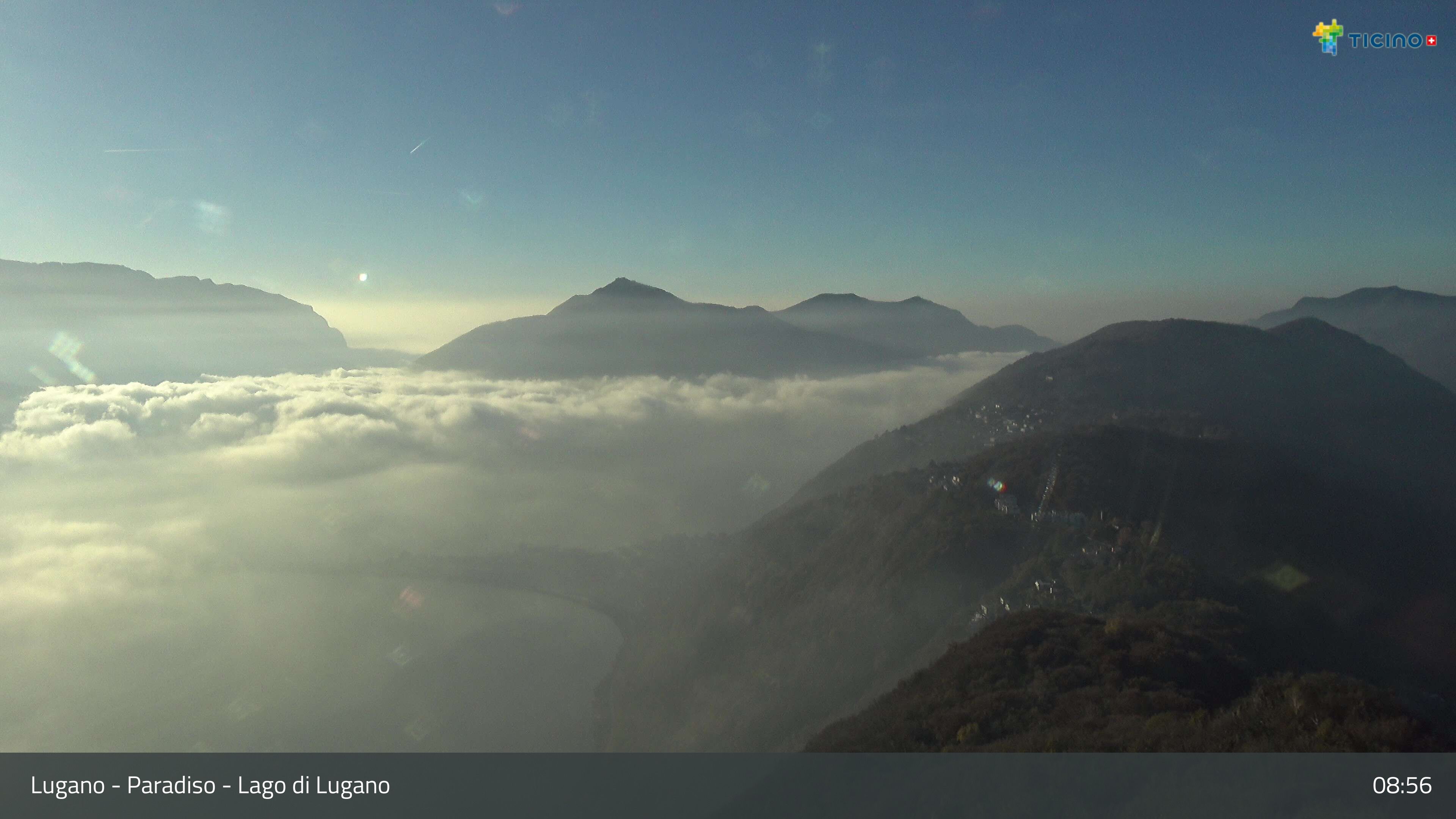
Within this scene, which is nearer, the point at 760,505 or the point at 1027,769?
the point at 1027,769

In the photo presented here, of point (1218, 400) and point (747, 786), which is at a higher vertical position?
point (1218, 400)

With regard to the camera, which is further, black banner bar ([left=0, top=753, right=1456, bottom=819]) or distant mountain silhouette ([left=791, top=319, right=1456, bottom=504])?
distant mountain silhouette ([left=791, top=319, right=1456, bottom=504])

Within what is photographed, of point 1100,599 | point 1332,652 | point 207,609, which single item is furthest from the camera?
point 207,609

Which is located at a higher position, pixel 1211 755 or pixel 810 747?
pixel 1211 755

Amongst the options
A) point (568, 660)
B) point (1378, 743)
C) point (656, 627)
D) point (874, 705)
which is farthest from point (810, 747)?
point (568, 660)

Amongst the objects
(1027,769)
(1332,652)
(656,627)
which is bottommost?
(656,627)

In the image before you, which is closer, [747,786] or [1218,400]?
[747,786]

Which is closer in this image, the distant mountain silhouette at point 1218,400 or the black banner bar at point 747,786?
the black banner bar at point 747,786

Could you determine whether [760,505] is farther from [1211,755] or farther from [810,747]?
[1211,755]
